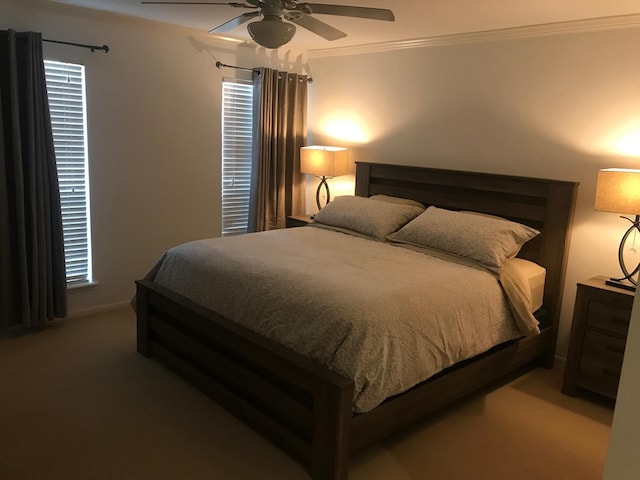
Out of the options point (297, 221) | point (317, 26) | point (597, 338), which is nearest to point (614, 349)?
point (597, 338)

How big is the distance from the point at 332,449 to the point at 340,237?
1.89 m

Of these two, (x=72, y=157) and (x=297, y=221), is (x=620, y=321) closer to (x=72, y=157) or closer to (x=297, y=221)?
(x=297, y=221)

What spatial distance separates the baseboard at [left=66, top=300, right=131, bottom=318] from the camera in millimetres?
4125

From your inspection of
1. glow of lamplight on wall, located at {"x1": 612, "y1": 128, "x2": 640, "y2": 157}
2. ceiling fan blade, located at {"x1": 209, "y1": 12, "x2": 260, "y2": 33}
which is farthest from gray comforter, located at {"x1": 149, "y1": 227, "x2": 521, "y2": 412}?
ceiling fan blade, located at {"x1": 209, "y1": 12, "x2": 260, "y2": 33}

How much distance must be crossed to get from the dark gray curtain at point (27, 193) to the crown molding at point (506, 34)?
257 centimetres

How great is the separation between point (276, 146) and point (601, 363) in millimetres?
3203

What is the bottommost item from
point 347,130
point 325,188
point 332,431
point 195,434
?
point 195,434

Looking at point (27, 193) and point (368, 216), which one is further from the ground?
point (27, 193)

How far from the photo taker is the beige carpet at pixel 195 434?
2.41 metres

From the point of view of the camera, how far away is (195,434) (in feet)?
8.74

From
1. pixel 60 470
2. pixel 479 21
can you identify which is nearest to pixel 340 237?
pixel 479 21

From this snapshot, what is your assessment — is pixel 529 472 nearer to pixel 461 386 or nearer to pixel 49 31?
pixel 461 386

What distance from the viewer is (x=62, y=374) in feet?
10.5

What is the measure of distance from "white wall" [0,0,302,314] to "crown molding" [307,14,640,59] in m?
1.02
